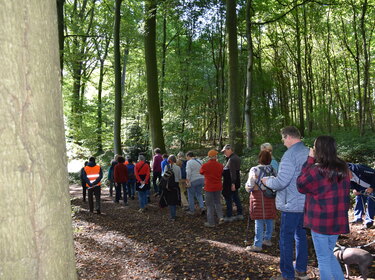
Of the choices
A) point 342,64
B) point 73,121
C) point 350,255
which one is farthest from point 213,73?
point 350,255

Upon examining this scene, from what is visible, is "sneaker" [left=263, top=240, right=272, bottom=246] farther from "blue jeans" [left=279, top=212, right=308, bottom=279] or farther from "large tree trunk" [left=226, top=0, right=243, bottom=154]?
"large tree trunk" [left=226, top=0, right=243, bottom=154]

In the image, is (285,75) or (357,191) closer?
(357,191)

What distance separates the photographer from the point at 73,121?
21875 millimetres

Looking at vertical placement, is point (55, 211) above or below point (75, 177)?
above

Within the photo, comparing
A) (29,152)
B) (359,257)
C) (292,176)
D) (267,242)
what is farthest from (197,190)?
(29,152)

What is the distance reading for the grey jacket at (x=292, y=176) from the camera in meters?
3.87

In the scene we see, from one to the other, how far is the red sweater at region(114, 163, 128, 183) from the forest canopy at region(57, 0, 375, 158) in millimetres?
3079

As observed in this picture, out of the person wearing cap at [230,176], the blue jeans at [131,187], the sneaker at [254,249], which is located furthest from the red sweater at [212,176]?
the blue jeans at [131,187]

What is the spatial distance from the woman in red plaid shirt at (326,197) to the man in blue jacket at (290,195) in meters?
0.48

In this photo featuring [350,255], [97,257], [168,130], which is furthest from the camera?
[168,130]

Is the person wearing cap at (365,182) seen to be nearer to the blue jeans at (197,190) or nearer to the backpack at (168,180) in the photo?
the blue jeans at (197,190)

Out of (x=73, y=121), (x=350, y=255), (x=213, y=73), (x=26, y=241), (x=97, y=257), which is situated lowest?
(x=97, y=257)

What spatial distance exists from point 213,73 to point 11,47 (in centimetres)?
1855

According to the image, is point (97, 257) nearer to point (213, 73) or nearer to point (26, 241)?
point (26, 241)
